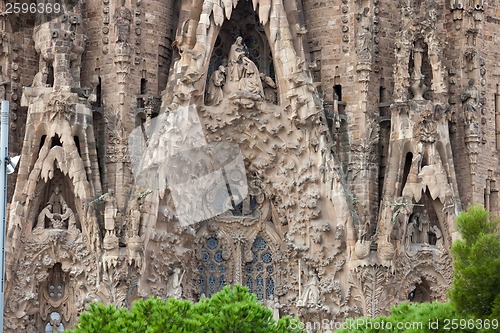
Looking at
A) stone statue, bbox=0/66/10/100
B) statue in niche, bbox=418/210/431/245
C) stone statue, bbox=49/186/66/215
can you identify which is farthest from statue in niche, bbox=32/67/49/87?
statue in niche, bbox=418/210/431/245

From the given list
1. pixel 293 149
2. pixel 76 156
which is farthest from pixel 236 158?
pixel 76 156

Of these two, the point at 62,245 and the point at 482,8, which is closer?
the point at 62,245

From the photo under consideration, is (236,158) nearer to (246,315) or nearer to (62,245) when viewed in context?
Answer: (62,245)

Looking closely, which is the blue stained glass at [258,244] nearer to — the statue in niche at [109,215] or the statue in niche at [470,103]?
the statue in niche at [109,215]

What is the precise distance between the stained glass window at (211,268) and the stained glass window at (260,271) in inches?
19.5

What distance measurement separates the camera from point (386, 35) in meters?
35.8

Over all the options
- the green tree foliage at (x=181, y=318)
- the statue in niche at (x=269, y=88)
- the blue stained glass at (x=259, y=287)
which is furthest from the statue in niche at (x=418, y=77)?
the green tree foliage at (x=181, y=318)

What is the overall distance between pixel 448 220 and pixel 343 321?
9.49 feet

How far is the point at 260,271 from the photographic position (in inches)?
1384

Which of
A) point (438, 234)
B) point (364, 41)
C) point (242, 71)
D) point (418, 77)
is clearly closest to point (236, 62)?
point (242, 71)

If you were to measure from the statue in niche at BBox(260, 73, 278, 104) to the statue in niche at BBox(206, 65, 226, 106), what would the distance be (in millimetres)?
819

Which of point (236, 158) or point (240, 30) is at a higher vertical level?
point (240, 30)

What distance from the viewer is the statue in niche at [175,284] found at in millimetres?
33625

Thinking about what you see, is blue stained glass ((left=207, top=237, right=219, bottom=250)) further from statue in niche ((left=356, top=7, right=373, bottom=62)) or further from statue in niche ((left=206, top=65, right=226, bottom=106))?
statue in niche ((left=356, top=7, right=373, bottom=62))
